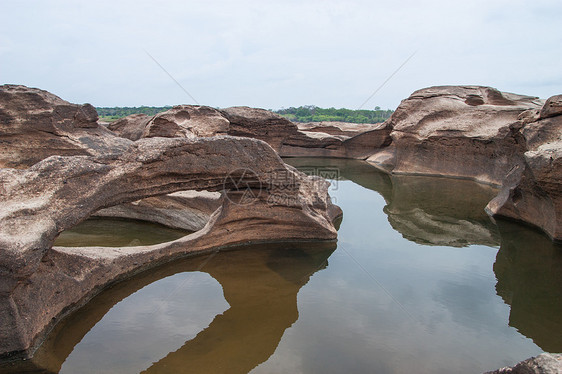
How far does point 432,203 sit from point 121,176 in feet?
20.9

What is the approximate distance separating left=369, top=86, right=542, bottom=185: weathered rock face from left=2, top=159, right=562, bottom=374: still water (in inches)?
183

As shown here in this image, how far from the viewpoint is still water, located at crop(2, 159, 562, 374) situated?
2.86 metres

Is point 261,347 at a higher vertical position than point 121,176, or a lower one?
lower

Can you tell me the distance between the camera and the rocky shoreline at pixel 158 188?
294cm

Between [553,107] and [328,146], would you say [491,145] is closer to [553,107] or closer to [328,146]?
[553,107]

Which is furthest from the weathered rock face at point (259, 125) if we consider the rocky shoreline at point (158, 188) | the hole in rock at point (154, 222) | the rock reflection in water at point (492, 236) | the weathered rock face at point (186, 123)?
the hole in rock at point (154, 222)

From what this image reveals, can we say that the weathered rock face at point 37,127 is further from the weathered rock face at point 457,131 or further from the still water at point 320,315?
the weathered rock face at point 457,131

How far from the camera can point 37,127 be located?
7.00 meters

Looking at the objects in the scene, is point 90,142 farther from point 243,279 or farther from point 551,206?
point 551,206

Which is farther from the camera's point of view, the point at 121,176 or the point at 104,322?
the point at 121,176

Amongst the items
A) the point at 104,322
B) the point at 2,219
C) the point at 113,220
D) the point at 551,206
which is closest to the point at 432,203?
the point at 551,206

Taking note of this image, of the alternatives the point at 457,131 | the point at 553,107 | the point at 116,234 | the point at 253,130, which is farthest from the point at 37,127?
the point at 457,131

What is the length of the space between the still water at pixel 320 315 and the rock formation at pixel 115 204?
20 centimetres

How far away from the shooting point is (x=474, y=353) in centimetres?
300
